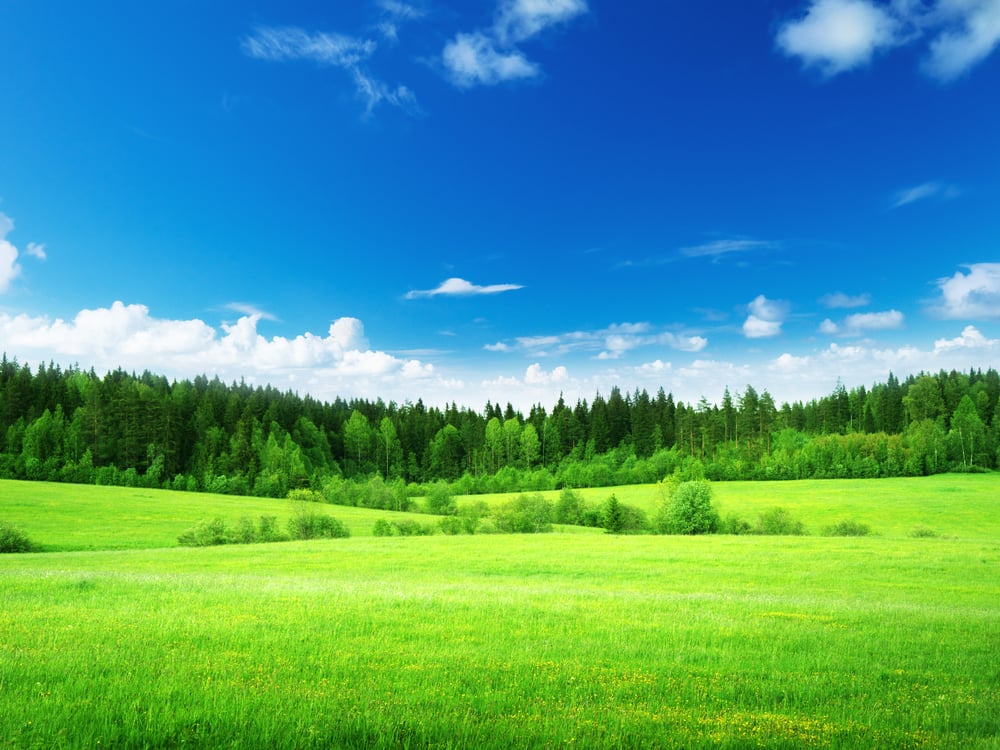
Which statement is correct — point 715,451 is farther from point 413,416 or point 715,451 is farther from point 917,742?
point 917,742

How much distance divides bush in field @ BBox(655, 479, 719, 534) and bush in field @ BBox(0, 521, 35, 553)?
60.9 meters

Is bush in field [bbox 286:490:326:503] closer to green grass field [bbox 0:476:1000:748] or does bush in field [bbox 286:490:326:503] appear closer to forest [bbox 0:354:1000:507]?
forest [bbox 0:354:1000:507]

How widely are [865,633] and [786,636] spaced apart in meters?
2.38

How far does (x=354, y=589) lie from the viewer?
20188 mm

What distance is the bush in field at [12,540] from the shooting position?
46906 mm

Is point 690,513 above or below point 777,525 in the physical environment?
above

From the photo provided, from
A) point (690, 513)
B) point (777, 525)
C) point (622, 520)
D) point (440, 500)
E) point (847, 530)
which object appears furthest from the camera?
point (440, 500)

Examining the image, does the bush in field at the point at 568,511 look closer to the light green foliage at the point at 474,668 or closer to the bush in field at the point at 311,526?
the bush in field at the point at 311,526

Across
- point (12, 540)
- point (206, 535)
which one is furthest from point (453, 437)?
point (12, 540)

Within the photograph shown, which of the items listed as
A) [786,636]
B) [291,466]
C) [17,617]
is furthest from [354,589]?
[291,466]

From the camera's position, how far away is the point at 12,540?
47.4 metres

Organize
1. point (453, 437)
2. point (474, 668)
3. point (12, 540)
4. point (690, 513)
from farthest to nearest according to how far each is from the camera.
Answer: point (453, 437), point (690, 513), point (12, 540), point (474, 668)

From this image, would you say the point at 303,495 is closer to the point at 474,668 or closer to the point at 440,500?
the point at 440,500

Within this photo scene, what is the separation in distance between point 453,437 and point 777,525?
10367 centimetres
